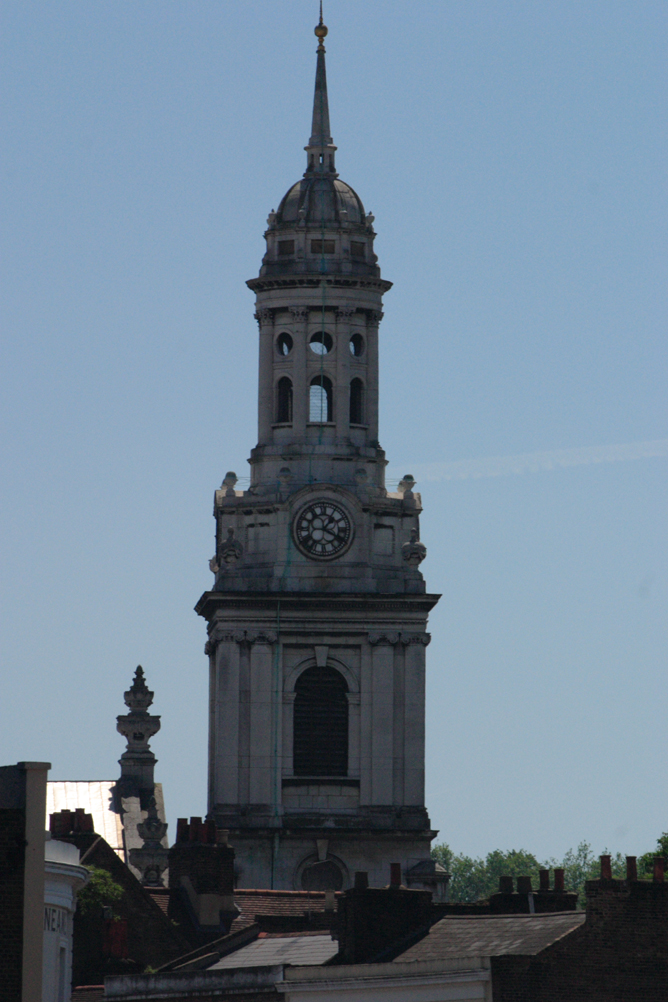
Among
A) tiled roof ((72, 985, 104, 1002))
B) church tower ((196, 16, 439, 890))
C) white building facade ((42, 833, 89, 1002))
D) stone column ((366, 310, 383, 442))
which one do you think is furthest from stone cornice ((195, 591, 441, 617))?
white building facade ((42, 833, 89, 1002))

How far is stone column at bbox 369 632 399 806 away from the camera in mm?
153750

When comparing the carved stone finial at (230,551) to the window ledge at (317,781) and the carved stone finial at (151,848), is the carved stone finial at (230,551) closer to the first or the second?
the window ledge at (317,781)

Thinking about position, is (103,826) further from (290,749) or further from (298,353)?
(298,353)

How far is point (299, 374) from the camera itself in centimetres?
15875

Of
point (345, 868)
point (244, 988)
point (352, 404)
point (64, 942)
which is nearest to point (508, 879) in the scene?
point (244, 988)

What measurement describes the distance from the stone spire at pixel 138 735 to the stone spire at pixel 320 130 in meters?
22.8

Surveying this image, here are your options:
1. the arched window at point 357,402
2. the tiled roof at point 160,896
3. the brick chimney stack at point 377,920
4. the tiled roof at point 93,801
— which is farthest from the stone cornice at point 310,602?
the brick chimney stack at point 377,920

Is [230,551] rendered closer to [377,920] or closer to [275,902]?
[275,902]

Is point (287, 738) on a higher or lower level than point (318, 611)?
lower

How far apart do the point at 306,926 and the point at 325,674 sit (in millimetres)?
42179

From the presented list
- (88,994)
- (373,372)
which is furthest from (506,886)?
(373,372)

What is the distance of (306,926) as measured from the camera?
11344 centimetres

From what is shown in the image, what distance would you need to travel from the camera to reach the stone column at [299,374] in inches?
6250

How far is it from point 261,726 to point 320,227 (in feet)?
72.1
